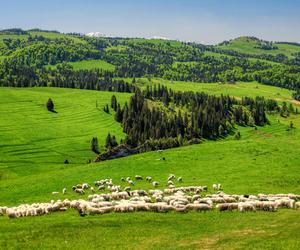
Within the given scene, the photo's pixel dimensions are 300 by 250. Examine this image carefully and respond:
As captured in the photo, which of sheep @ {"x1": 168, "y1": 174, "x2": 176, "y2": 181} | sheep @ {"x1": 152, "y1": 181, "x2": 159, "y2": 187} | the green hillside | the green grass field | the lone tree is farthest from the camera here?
the lone tree

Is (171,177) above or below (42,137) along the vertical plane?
above

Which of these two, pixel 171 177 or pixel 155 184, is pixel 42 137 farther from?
pixel 155 184

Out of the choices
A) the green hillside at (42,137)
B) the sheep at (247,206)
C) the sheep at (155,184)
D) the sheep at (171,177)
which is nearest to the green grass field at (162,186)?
the green hillside at (42,137)

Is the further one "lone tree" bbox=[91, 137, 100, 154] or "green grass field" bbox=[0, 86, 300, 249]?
"lone tree" bbox=[91, 137, 100, 154]

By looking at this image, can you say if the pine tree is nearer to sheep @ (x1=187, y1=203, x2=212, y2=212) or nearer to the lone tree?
the lone tree

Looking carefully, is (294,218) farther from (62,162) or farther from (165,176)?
(62,162)

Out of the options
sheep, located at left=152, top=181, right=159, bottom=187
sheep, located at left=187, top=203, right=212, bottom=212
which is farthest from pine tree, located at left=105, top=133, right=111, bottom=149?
sheep, located at left=187, top=203, right=212, bottom=212

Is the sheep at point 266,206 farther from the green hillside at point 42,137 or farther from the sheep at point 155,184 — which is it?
the green hillside at point 42,137

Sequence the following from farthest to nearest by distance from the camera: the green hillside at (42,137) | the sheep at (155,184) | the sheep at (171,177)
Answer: the green hillside at (42,137), the sheep at (171,177), the sheep at (155,184)

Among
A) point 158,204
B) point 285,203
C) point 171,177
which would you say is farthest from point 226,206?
point 171,177

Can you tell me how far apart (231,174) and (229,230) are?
112 feet

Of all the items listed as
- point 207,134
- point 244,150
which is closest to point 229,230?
point 244,150

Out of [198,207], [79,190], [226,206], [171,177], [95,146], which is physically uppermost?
[226,206]

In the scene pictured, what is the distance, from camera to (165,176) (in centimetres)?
6869
